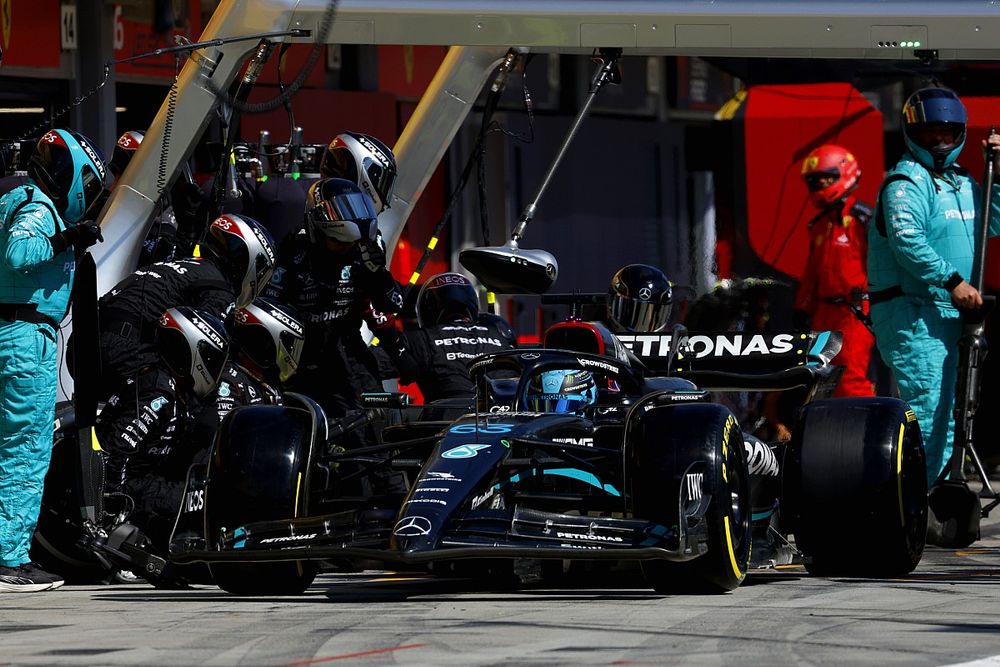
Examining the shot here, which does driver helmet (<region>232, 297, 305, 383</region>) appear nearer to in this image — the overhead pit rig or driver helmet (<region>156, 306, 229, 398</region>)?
driver helmet (<region>156, 306, 229, 398</region>)

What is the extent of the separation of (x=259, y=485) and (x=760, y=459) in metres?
2.14

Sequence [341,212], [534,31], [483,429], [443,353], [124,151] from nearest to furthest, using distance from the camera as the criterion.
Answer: [483,429], [341,212], [534,31], [443,353], [124,151]

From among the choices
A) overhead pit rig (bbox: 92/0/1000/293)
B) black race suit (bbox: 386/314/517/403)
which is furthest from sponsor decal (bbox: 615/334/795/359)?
overhead pit rig (bbox: 92/0/1000/293)

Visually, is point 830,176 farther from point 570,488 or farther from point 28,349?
point 28,349

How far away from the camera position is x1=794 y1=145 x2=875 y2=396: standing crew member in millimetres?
12781

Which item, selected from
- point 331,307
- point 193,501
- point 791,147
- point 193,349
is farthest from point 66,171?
point 791,147

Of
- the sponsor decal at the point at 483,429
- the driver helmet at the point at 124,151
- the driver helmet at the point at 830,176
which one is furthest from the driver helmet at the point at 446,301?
the sponsor decal at the point at 483,429

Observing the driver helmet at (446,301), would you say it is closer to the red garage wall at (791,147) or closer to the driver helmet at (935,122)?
the driver helmet at (935,122)

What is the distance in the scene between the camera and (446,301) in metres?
11.5

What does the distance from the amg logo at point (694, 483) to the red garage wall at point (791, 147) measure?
289 inches

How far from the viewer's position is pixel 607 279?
1519 centimetres

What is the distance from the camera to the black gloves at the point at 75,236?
9055 millimetres

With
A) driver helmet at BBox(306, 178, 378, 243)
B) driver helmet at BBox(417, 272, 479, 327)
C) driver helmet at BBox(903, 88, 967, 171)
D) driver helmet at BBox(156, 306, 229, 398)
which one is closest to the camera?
driver helmet at BBox(156, 306, 229, 398)

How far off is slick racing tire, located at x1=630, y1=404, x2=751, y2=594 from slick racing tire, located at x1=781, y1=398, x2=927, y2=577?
819 mm
